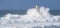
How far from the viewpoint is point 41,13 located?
1.57 meters

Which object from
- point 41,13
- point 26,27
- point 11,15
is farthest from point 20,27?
point 41,13

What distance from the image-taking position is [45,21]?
1524 mm

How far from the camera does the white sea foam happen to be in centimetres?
152

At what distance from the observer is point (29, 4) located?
1.56 meters

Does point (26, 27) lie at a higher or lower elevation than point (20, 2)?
lower

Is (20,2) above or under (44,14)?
above

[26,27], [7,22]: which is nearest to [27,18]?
[26,27]

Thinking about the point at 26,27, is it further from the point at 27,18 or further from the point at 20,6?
the point at 20,6

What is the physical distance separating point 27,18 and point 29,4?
16 cm

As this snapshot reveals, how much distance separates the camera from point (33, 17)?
154 centimetres

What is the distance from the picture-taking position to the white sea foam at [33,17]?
1.52m

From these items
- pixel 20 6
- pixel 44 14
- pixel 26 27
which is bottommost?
pixel 26 27

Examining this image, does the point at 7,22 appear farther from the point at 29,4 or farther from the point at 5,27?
the point at 29,4

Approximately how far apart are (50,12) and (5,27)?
52cm
